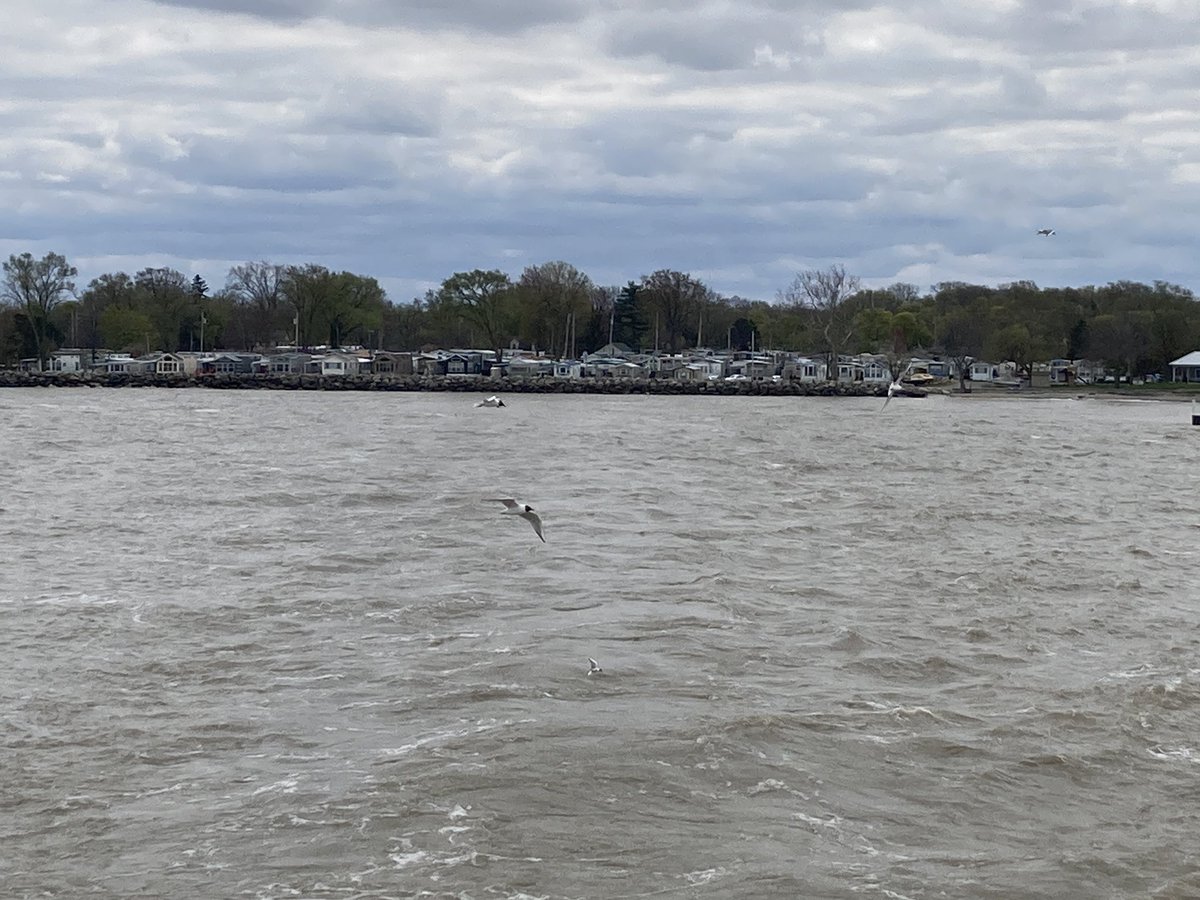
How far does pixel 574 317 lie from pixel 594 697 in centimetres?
12735

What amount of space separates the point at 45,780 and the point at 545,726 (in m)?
3.67

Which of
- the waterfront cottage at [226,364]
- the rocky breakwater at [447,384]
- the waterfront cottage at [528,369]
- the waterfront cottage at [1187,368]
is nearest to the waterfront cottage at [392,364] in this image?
the rocky breakwater at [447,384]

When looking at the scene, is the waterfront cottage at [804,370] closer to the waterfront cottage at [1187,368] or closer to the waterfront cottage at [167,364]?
the waterfront cottage at [1187,368]

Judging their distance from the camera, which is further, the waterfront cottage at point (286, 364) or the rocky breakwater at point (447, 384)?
the waterfront cottage at point (286, 364)

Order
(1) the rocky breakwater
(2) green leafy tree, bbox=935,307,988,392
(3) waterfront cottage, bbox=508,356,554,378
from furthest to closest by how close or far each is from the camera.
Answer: (2) green leafy tree, bbox=935,307,988,392 → (3) waterfront cottage, bbox=508,356,554,378 → (1) the rocky breakwater

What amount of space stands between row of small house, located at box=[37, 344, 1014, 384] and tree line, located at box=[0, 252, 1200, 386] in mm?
2526

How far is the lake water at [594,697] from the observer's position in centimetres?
922

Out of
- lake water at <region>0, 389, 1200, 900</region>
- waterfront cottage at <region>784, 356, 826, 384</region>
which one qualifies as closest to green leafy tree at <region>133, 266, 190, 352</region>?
waterfront cottage at <region>784, 356, 826, 384</region>

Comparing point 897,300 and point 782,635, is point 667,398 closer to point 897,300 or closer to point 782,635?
point 897,300

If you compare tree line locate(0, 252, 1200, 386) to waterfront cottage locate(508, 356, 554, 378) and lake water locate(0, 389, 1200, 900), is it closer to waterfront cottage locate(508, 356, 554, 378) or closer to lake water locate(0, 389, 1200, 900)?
waterfront cottage locate(508, 356, 554, 378)

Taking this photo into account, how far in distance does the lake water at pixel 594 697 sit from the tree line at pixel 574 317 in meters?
97.6

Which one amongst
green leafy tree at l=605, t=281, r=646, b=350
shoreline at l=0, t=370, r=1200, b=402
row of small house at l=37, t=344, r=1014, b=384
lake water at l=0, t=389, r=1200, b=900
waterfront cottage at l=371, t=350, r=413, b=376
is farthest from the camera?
green leafy tree at l=605, t=281, r=646, b=350

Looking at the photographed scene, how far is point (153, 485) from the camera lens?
31109 millimetres

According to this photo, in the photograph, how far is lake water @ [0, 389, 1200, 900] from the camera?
9.22 metres
